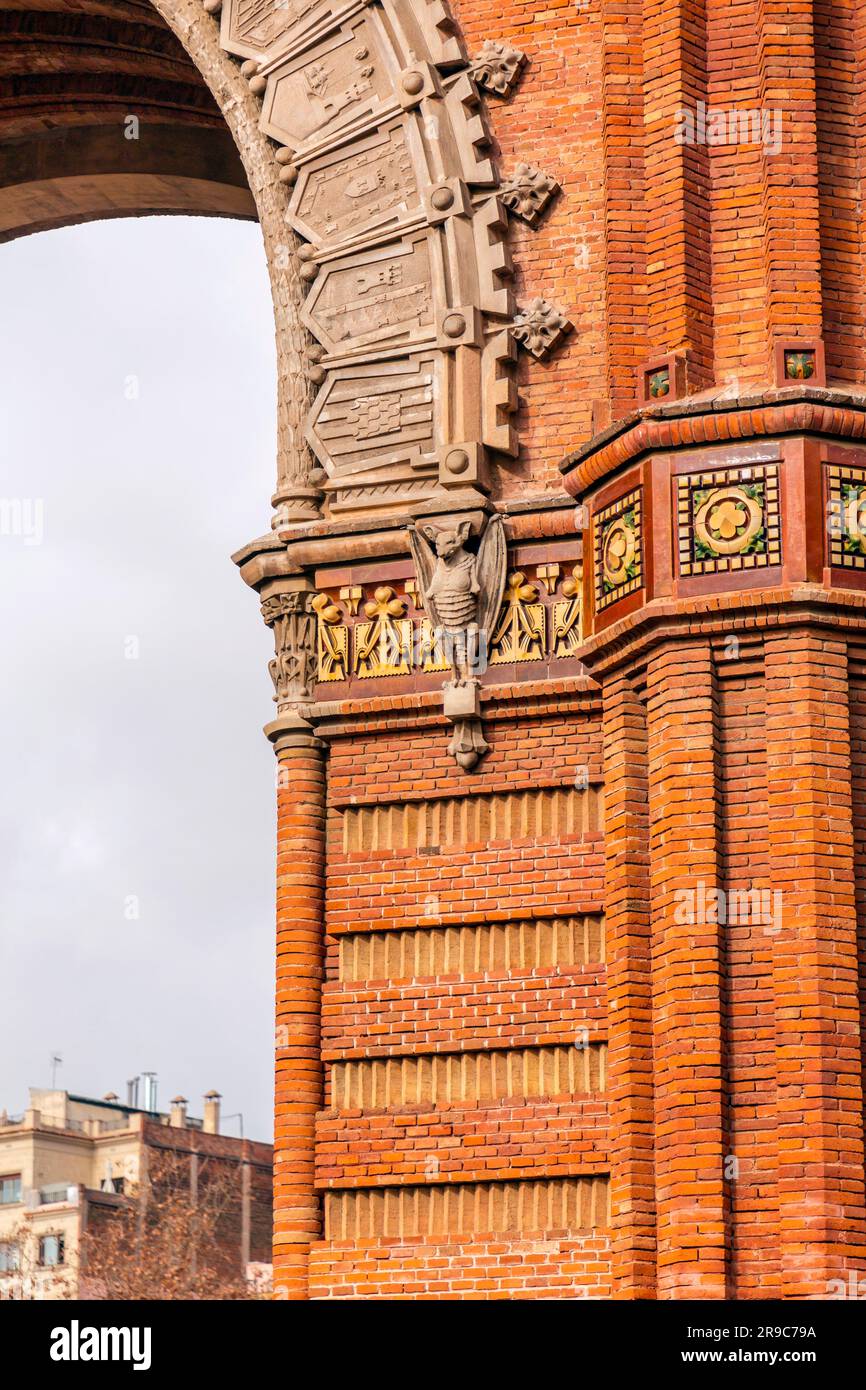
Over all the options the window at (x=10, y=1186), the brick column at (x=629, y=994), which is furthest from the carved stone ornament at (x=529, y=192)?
the window at (x=10, y=1186)

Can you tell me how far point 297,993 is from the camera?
13523 mm

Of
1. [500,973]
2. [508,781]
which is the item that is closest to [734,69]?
[508,781]

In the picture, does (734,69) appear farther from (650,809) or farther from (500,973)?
(500,973)

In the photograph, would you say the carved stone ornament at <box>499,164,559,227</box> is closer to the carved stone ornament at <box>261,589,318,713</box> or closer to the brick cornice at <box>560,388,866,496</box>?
the brick cornice at <box>560,388,866,496</box>

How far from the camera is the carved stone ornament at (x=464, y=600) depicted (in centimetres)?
1343

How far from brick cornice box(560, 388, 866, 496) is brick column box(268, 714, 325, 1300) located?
95.6 inches

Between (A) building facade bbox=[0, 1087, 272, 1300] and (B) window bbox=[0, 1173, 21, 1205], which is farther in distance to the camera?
(B) window bbox=[0, 1173, 21, 1205]

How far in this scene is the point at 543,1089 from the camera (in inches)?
506

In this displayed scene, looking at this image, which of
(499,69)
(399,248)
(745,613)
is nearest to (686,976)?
(745,613)

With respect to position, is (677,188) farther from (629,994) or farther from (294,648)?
(629,994)

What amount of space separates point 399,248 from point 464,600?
1.94m

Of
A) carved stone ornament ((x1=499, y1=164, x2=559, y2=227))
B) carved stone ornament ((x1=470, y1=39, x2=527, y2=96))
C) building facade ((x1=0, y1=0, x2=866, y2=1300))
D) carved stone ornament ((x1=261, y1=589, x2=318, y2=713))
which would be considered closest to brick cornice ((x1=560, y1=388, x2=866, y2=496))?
building facade ((x1=0, y1=0, x2=866, y2=1300))

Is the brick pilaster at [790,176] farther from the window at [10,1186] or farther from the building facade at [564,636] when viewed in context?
the window at [10,1186]

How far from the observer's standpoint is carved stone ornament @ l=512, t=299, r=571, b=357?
539 inches
